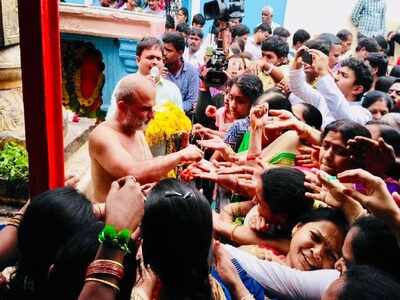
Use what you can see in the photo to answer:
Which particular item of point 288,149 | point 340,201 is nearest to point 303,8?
point 288,149

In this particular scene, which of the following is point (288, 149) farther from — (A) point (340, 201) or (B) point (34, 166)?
(B) point (34, 166)

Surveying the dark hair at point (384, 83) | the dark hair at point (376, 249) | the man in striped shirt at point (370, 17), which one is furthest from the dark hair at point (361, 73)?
the man in striped shirt at point (370, 17)

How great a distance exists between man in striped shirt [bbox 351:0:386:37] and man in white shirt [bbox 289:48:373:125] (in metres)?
5.68

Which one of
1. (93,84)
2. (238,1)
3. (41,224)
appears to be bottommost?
(93,84)

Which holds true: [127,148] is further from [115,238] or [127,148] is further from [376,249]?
[376,249]

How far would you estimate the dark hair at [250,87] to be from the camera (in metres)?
3.22

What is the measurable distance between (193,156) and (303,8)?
9.52 m

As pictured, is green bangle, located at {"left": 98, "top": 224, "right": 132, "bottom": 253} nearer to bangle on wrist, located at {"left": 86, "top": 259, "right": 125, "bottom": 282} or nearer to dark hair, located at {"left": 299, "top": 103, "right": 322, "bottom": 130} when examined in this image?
bangle on wrist, located at {"left": 86, "top": 259, "right": 125, "bottom": 282}

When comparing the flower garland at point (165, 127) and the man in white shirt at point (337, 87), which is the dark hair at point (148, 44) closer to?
the flower garland at point (165, 127)

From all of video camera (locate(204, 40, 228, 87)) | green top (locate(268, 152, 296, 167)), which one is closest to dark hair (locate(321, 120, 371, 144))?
green top (locate(268, 152, 296, 167))

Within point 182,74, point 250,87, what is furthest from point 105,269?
point 182,74

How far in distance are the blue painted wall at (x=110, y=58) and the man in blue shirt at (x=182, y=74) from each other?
24.0 inches

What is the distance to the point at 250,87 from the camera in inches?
127

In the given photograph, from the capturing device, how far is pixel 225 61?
4.48 meters
